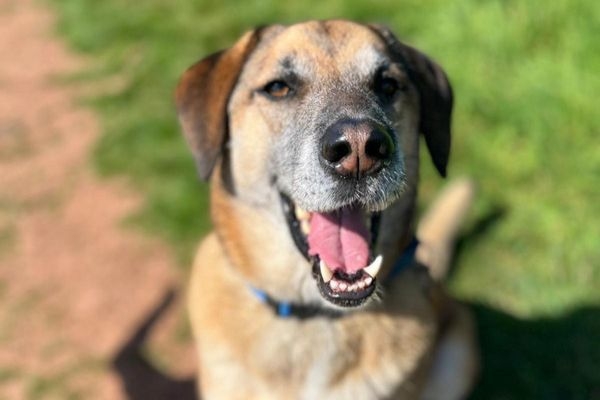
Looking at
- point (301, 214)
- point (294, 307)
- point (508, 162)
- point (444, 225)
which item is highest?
point (301, 214)

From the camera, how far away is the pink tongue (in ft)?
9.42

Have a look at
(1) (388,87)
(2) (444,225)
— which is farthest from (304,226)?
(2) (444,225)

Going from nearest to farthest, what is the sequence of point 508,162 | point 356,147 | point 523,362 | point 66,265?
point 356,147, point 523,362, point 66,265, point 508,162

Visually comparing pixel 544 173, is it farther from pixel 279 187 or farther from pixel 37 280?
pixel 37 280

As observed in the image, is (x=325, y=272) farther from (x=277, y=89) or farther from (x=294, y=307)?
(x=277, y=89)

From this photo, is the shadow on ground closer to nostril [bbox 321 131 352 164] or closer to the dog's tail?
the dog's tail

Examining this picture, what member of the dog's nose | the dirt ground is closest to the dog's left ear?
the dog's nose

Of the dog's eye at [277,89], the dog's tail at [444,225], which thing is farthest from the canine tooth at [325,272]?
the dog's tail at [444,225]

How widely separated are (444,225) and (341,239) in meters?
1.66

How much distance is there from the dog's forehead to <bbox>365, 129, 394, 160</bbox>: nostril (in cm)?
55

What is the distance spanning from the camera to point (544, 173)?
5.05 metres

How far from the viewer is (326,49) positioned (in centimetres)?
305

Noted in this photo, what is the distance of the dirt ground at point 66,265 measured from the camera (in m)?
4.18

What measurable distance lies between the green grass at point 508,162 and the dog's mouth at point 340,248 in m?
1.73
